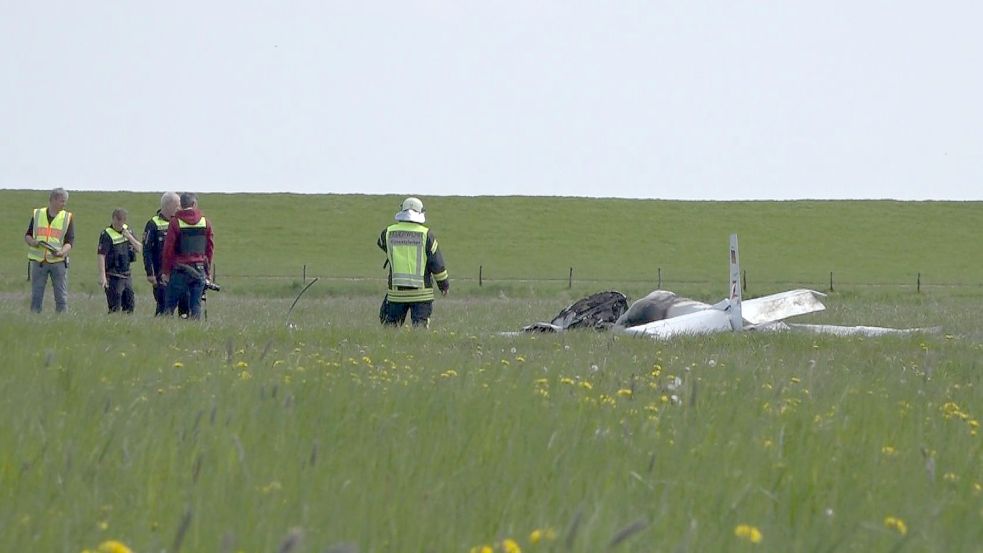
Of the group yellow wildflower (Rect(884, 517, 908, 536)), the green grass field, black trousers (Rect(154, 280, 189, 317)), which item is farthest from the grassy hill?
yellow wildflower (Rect(884, 517, 908, 536))

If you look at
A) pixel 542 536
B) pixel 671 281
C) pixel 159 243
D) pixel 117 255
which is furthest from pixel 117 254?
pixel 671 281

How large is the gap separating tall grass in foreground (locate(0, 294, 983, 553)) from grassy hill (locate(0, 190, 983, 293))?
45.2m

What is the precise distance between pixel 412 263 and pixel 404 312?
2.11 feet

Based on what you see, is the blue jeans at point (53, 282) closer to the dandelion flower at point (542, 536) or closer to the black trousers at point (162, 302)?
the black trousers at point (162, 302)

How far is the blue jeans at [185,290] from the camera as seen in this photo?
49.4 ft

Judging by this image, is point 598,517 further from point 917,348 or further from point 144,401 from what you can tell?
point 917,348

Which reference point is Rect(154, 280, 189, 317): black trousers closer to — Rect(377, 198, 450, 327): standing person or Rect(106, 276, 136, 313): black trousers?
Rect(106, 276, 136, 313): black trousers

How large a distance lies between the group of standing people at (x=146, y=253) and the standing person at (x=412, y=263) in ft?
7.24

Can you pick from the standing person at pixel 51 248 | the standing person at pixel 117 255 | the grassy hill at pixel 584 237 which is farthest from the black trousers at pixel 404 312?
the grassy hill at pixel 584 237

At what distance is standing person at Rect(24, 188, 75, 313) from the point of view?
16344mm

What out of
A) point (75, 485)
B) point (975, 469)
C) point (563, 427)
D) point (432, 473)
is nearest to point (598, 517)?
point (432, 473)

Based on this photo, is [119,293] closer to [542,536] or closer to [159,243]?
[159,243]

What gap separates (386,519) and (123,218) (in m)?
15.9

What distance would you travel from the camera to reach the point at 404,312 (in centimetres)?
1449
